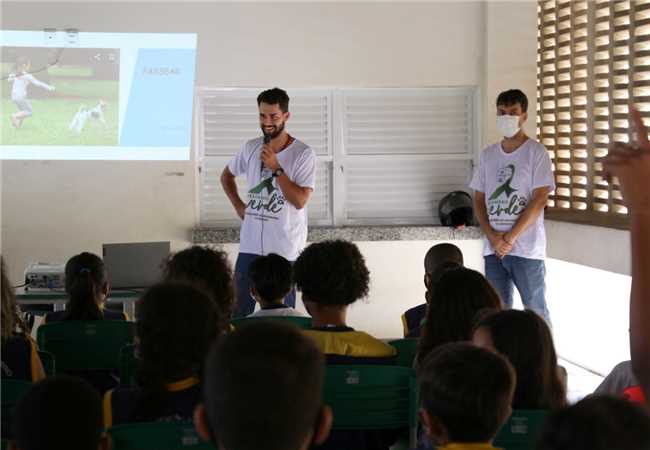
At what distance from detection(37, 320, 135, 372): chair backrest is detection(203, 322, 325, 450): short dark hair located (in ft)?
7.14

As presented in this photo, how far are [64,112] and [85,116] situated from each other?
151 millimetres

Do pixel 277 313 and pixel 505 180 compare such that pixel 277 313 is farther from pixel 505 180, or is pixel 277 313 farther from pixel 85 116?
pixel 85 116

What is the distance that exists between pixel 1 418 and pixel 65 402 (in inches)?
36.1

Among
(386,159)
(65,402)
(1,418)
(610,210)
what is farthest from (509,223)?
(65,402)

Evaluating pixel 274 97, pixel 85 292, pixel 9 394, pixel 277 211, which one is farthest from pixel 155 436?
pixel 274 97

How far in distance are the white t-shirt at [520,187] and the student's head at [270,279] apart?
1.96m

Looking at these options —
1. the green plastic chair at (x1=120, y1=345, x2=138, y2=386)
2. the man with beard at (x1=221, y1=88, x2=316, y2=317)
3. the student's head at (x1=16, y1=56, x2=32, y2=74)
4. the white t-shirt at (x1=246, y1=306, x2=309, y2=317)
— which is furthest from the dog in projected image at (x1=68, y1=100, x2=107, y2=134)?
the green plastic chair at (x1=120, y1=345, x2=138, y2=386)

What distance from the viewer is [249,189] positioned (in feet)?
17.5

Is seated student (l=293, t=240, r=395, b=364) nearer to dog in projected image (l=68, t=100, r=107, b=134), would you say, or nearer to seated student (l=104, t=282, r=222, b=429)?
seated student (l=104, t=282, r=222, b=429)

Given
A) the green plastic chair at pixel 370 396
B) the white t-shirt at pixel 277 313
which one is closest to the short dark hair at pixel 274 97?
the white t-shirt at pixel 277 313

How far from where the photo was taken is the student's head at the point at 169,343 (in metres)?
2.28

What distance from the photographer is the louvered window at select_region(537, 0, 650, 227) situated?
5688 mm

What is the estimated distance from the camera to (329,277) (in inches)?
131

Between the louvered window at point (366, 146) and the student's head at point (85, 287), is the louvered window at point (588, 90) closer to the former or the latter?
the louvered window at point (366, 146)
